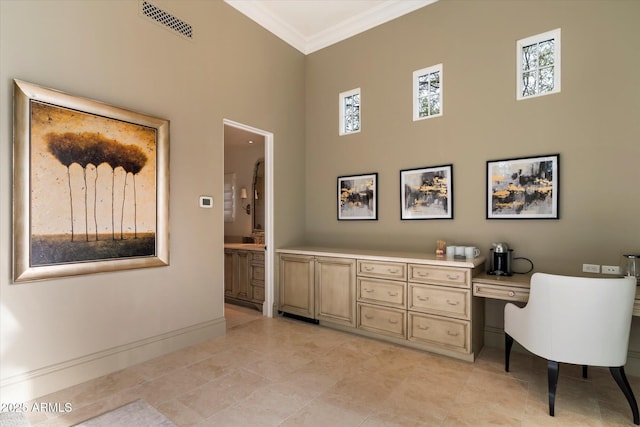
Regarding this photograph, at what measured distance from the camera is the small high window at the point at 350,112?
4.70 m

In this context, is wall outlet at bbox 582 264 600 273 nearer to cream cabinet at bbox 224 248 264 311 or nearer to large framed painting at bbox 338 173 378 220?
large framed painting at bbox 338 173 378 220

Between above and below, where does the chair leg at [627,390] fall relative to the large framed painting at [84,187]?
below

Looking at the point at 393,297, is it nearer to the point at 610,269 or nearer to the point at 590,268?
the point at 590,268

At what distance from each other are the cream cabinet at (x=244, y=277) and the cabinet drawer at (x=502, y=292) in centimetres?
298

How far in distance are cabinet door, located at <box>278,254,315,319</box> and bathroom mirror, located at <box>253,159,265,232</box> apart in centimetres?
191

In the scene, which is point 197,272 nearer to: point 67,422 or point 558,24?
point 67,422

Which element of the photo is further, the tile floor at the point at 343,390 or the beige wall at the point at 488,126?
the beige wall at the point at 488,126

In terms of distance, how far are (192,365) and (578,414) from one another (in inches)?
123

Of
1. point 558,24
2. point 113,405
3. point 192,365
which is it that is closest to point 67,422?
point 113,405

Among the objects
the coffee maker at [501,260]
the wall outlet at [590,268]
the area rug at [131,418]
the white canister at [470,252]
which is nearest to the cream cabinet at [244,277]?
the area rug at [131,418]

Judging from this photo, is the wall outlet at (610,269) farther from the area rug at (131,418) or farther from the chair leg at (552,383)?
the area rug at (131,418)

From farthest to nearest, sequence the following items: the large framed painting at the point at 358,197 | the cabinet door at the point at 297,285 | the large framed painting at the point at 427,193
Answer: the large framed painting at the point at 358,197 → the cabinet door at the point at 297,285 → the large framed painting at the point at 427,193

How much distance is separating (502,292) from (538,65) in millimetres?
2385

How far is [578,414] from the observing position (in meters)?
2.29
